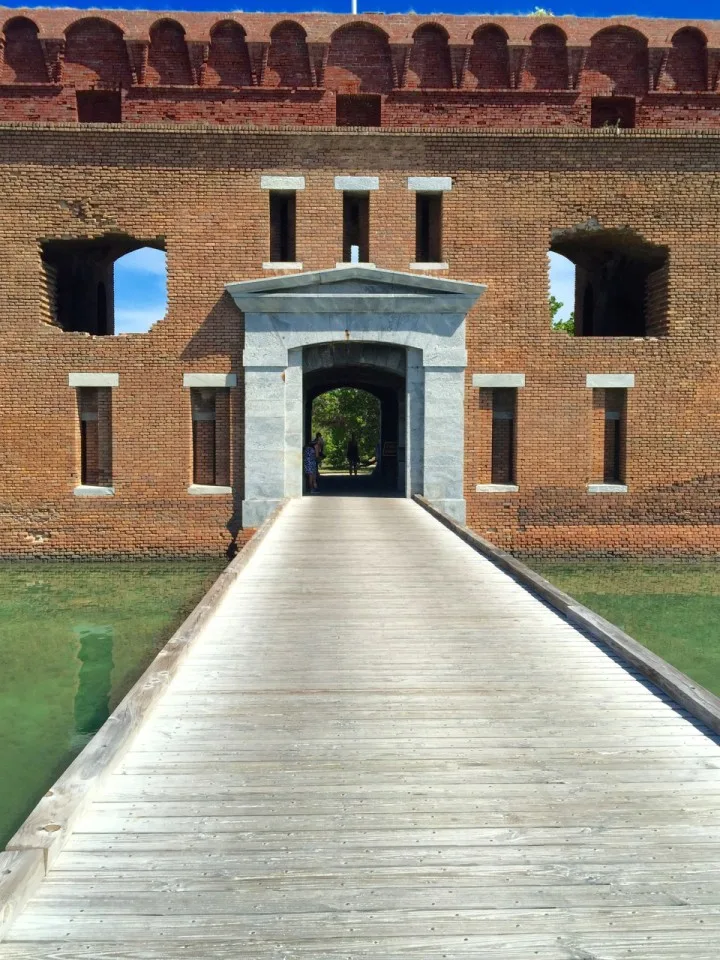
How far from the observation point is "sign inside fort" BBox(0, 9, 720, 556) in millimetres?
14461

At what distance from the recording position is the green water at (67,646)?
20.9ft

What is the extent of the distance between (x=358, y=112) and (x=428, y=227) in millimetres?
2712

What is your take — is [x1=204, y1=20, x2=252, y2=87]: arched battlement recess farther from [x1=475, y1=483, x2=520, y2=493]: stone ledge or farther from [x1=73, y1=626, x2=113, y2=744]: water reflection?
[x1=73, y1=626, x2=113, y2=744]: water reflection

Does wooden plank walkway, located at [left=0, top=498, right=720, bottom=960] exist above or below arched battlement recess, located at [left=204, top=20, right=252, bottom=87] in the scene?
below

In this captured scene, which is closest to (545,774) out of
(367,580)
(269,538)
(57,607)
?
(367,580)

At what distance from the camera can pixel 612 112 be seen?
1561cm

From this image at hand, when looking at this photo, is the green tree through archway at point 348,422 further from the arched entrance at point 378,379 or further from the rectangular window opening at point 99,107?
the rectangular window opening at point 99,107

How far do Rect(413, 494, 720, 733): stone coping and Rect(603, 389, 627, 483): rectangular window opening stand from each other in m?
7.09

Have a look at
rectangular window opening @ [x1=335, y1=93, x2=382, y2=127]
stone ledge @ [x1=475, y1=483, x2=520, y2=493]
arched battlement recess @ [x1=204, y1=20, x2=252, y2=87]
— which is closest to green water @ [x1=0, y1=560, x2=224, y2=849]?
stone ledge @ [x1=475, y1=483, x2=520, y2=493]

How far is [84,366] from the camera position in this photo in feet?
48.0

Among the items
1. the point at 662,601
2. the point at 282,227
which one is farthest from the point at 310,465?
the point at 662,601

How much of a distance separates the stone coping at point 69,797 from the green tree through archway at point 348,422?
34955 millimetres

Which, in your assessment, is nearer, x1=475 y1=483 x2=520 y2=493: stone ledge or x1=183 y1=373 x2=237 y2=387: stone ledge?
x1=183 y1=373 x2=237 y2=387: stone ledge

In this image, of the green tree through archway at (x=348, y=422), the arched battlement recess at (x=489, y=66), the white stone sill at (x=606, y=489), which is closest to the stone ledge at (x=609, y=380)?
the white stone sill at (x=606, y=489)
